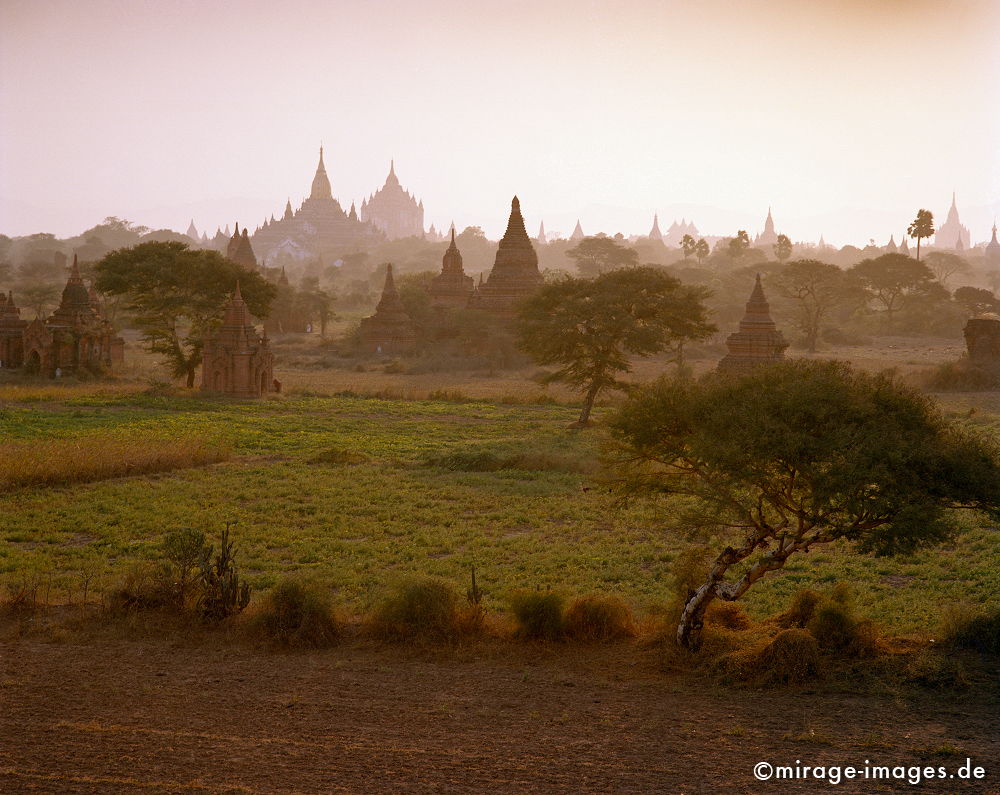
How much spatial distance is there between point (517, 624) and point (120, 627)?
424 cm

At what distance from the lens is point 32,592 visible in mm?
11266

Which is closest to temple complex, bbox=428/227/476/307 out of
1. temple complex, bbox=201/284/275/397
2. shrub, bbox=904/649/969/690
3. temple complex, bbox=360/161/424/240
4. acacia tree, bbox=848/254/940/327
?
temple complex, bbox=201/284/275/397

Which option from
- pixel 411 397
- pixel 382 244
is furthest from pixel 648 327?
pixel 382 244

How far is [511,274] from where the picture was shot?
2172 inches

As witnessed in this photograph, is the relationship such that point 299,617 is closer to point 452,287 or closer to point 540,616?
point 540,616

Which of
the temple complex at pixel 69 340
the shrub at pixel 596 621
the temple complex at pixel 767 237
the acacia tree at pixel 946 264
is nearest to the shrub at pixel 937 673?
the shrub at pixel 596 621

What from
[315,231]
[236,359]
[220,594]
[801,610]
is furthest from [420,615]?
[315,231]

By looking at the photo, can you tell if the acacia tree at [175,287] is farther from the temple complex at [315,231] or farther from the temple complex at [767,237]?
the temple complex at [767,237]

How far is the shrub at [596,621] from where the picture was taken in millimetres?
10812

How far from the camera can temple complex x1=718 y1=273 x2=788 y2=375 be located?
3869 centimetres

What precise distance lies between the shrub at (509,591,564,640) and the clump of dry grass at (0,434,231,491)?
11168 mm

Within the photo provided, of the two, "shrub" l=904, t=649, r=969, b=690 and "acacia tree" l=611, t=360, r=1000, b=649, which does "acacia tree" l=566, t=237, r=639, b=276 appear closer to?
"acacia tree" l=611, t=360, r=1000, b=649

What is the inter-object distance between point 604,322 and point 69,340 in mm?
23140

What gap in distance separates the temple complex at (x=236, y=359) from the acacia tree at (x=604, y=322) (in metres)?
10.1
